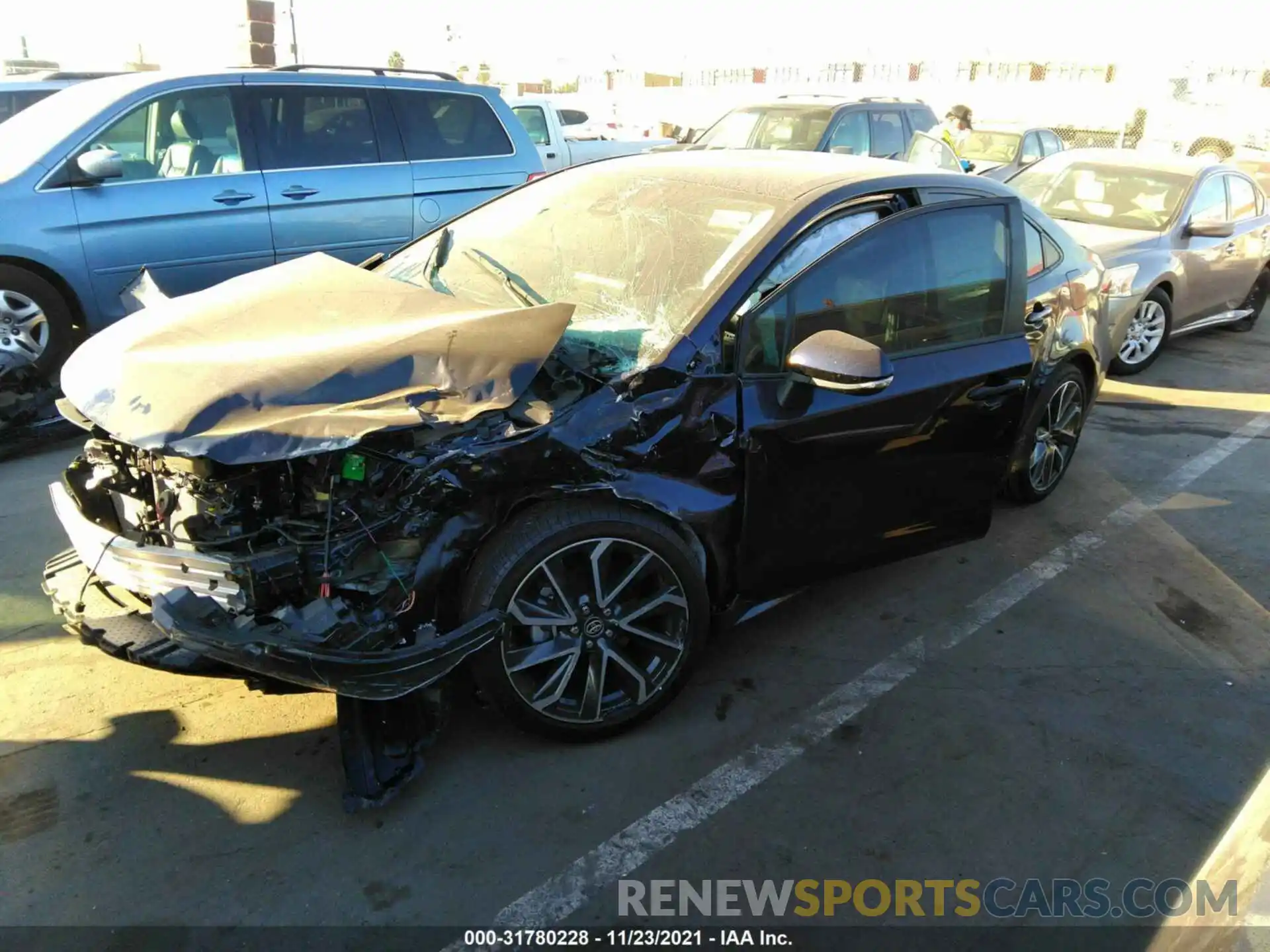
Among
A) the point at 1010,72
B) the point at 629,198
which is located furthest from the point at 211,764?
the point at 1010,72

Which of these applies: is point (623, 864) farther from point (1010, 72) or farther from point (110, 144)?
point (1010, 72)

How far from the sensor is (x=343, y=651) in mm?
2393

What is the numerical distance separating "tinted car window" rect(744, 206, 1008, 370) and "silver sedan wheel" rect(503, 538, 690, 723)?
2.72 feet

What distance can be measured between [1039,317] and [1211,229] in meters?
4.33

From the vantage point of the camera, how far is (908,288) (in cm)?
343

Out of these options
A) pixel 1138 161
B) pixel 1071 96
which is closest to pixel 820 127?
pixel 1138 161

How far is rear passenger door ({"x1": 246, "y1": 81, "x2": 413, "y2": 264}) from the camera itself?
625 centimetres

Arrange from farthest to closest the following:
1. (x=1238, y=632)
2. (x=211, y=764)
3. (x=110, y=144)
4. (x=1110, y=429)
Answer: (x=1110, y=429), (x=110, y=144), (x=1238, y=632), (x=211, y=764)

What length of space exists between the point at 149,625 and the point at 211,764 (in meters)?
0.51

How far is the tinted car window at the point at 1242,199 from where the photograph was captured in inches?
332

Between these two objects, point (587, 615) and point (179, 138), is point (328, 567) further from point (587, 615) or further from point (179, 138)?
point (179, 138)

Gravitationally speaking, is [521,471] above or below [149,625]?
above

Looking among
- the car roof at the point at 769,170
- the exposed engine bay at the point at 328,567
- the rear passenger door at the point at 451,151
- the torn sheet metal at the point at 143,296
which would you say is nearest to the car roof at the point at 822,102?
the rear passenger door at the point at 451,151

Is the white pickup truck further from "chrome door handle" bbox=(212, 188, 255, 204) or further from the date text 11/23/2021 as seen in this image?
the date text 11/23/2021
